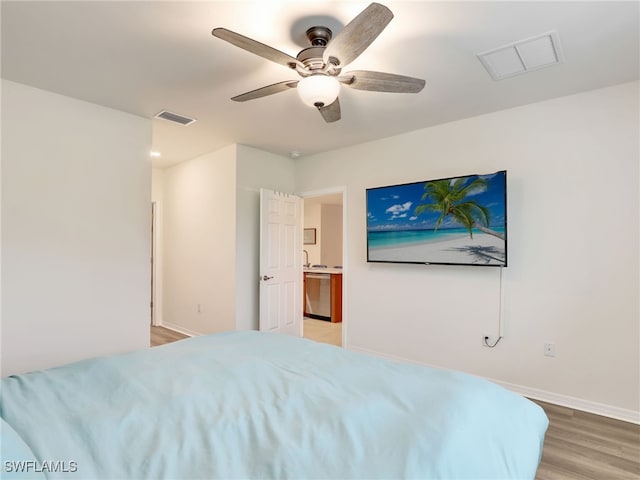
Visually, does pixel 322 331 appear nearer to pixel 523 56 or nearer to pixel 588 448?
pixel 588 448

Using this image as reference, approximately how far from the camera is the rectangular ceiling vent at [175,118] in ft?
10.8

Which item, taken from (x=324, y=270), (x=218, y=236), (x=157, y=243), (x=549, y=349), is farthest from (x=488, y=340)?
(x=157, y=243)

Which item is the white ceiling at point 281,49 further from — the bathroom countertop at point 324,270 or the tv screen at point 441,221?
the bathroom countertop at point 324,270

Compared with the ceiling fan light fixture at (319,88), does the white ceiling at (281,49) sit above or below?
above

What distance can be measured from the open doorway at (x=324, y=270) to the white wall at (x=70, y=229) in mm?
2200

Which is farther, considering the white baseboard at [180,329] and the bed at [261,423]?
the white baseboard at [180,329]

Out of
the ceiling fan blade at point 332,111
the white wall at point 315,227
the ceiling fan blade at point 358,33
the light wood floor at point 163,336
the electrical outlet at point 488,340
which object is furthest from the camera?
the white wall at point 315,227

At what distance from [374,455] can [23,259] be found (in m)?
2.98

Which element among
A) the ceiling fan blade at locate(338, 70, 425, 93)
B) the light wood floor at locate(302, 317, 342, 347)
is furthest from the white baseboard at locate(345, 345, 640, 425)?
the ceiling fan blade at locate(338, 70, 425, 93)

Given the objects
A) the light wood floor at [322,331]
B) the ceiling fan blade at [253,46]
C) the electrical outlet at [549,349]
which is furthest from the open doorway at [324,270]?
the ceiling fan blade at [253,46]

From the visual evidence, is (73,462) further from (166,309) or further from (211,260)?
(166,309)

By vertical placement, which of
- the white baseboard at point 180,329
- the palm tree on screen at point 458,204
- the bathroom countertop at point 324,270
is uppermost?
the palm tree on screen at point 458,204

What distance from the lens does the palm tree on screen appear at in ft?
10.3

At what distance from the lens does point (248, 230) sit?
14.1 feet
